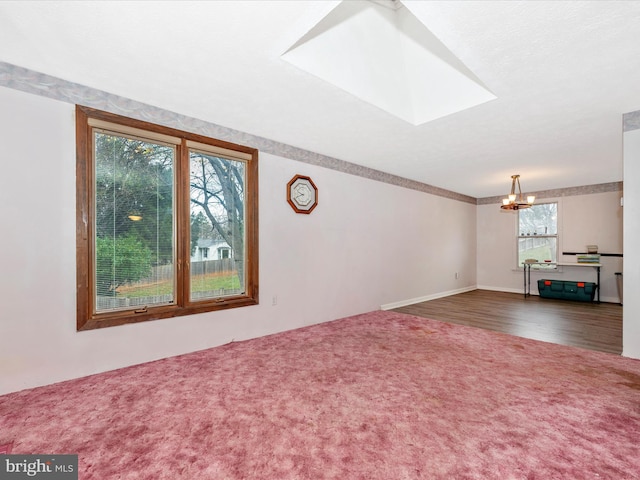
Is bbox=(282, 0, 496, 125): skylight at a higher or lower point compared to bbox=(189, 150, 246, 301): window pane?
higher

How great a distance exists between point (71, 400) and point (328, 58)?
10.9 feet

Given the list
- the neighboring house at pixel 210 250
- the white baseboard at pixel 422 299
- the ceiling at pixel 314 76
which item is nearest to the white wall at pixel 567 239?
the white baseboard at pixel 422 299

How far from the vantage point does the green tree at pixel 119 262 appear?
2.79 meters

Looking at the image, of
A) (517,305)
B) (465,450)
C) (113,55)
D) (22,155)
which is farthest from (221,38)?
(517,305)

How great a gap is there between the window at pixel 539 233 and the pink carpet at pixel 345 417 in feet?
15.6

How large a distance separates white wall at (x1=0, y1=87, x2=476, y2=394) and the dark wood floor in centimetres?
72

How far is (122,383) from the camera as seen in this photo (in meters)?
2.52

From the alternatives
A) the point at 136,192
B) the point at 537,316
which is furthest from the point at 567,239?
the point at 136,192

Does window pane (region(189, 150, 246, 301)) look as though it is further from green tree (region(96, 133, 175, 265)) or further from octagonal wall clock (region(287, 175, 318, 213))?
octagonal wall clock (region(287, 175, 318, 213))

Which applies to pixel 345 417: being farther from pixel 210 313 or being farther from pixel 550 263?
pixel 550 263

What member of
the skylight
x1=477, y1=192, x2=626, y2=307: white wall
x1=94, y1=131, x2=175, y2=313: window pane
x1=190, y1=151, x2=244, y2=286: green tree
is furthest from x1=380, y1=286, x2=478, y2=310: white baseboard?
x1=94, y1=131, x2=175, y2=313: window pane

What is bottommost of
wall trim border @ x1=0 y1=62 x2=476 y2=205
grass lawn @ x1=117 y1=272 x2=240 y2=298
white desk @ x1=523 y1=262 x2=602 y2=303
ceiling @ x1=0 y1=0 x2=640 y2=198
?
white desk @ x1=523 y1=262 x2=602 y2=303

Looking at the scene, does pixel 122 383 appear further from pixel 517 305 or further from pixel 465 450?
pixel 517 305

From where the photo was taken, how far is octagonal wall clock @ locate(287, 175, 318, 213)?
13.5 ft
